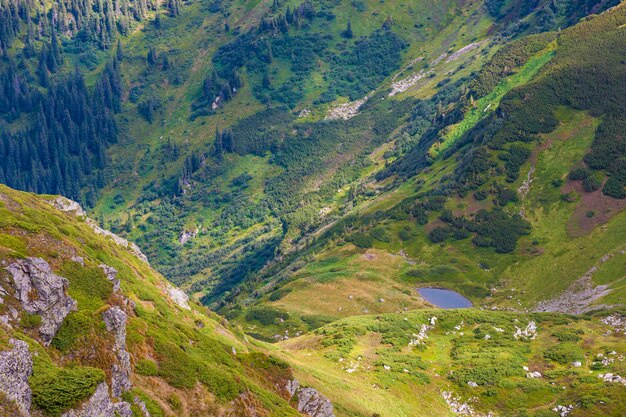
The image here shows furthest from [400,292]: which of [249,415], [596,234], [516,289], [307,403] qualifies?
[249,415]

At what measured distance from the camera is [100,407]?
44906 mm

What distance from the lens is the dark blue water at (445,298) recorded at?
191 m

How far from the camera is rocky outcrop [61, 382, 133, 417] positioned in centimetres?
4353

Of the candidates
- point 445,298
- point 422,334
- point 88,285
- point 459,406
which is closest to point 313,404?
point 88,285

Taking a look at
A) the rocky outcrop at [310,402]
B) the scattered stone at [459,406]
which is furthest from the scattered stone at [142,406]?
the scattered stone at [459,406]

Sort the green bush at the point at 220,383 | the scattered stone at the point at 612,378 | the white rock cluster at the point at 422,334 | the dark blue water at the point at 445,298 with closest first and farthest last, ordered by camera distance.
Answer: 1. the green bush at the point at 220,383
2. the scattered stone at the point at 612,378
3. the white rock cluster at the point at 422,334
4. the dark blue water at the point at 445,298

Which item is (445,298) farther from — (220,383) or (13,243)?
(13,243)

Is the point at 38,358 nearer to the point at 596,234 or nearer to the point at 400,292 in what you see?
the point at 400,292

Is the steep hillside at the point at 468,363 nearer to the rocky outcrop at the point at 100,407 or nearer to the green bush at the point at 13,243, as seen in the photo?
the green bush at the point at 13,243

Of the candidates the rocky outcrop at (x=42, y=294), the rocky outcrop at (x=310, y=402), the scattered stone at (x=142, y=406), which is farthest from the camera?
the rocky outcrop at (x=310, y=402)

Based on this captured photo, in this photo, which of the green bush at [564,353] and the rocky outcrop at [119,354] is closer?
the rocky outcrop at [119,354]

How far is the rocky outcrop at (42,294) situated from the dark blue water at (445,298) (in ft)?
478

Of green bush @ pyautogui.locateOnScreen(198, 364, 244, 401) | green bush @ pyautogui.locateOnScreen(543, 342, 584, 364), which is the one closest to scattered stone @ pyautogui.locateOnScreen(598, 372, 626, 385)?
green bush @ pyautogui.locateOnScreen(543, 342, 584, 364)

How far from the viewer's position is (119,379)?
5125 cm
